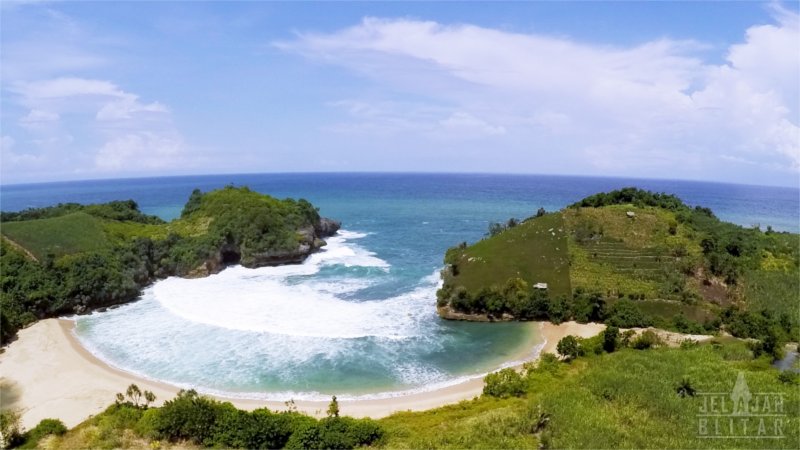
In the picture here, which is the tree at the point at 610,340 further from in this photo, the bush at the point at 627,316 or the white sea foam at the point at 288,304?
the white sea foam at the point at 288,304

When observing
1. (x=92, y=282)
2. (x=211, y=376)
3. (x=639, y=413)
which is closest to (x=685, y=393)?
(x=639, y=413)

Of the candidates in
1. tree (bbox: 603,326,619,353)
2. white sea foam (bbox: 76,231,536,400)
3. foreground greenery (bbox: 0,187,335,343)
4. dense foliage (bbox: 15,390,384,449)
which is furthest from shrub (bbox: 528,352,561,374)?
foreground greenery (bbox: 0,187,335,343)

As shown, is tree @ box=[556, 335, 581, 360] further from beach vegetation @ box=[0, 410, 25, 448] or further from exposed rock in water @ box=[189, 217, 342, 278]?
exposed rock in water @ box=[189, 217, 342, 278]

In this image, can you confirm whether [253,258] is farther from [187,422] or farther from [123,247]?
[187,422]

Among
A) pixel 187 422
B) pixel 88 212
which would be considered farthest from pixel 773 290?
pixel 88 212

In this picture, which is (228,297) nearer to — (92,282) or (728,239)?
(92,282)

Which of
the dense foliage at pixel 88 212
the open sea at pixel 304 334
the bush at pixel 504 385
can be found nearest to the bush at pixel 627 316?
the open sea at pixel 304 334
